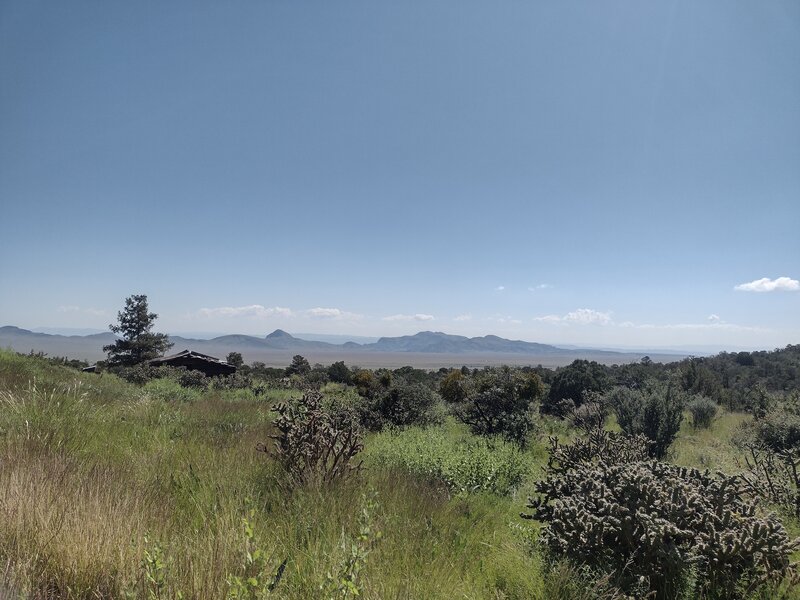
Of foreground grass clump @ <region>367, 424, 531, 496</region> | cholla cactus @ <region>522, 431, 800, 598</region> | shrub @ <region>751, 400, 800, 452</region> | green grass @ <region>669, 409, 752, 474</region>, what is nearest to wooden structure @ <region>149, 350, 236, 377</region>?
foreground grass clump @ <region>367, 424, 531, 496</region>

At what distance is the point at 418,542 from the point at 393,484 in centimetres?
140

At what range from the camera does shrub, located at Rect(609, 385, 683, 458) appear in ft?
37.1

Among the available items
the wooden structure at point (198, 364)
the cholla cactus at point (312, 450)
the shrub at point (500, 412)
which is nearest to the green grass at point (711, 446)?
the shrub at point (500, 412)

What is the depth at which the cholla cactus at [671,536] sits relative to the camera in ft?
10.1

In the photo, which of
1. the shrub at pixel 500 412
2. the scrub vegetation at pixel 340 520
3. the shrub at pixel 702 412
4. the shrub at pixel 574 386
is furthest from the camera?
the shrub at pixel 574 386

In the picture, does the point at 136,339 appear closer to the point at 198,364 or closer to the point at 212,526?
the point at 198,364

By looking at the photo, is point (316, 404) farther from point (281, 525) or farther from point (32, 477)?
point (32, 477)

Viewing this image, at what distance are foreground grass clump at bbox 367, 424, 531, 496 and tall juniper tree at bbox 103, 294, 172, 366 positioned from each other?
138ft

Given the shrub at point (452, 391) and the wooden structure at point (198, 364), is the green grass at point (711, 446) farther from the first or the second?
the wooden structure at point (198, 364)

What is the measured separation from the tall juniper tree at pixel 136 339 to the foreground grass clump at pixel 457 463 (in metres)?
42.1

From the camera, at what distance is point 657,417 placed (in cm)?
1171

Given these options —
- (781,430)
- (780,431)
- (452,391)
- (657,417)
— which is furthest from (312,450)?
(452,391)

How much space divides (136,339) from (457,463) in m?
45.9

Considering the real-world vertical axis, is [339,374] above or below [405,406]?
below
